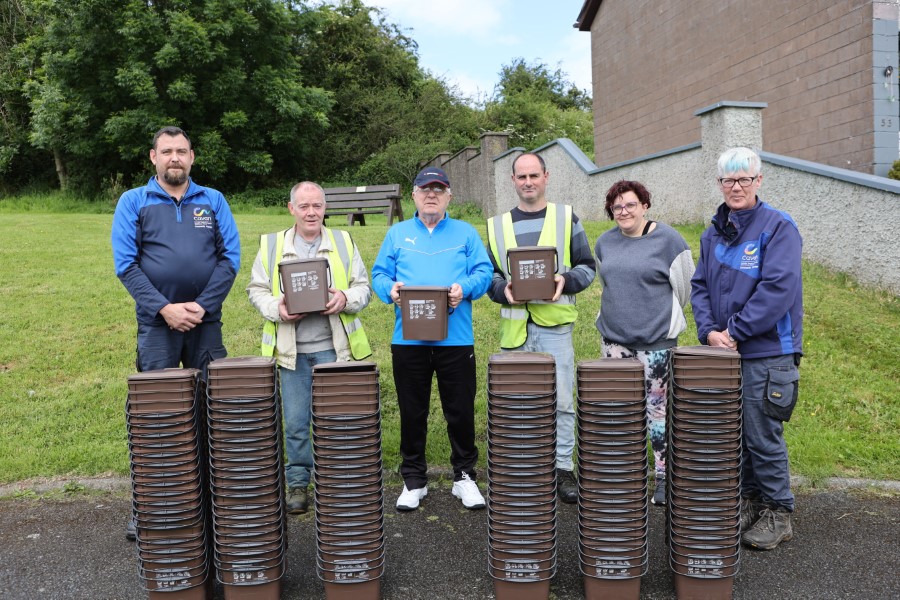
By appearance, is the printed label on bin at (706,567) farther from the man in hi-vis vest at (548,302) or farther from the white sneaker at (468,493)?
the white sneaker at (468,493)

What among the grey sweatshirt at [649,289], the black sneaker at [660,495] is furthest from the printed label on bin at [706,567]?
the grey sweatshirt at [649,289]

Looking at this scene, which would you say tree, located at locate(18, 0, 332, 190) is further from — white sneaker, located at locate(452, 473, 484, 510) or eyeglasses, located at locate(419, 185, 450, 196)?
white sneaker, located at locate(452, 473, 484, 510)

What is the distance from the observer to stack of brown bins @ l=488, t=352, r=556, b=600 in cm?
343

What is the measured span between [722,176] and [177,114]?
24952mm

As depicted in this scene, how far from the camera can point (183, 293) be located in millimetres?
4117

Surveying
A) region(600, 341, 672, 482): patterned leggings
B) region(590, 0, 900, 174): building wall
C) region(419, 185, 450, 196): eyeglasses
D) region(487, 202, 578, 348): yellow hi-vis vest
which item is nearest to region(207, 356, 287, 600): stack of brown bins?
region(419, 185, 450, 196): eyeglasses

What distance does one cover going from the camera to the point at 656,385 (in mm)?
4309

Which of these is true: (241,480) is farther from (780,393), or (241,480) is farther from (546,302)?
(780,393)

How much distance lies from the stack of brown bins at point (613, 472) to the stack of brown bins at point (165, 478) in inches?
75.0

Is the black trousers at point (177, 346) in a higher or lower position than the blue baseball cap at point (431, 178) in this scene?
lower

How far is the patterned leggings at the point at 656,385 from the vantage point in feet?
14.1

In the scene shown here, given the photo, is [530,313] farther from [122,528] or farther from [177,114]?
[177,114]

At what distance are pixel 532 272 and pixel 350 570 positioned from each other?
1882mm

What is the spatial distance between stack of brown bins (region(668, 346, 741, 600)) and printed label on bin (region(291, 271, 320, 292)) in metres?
1.96
